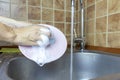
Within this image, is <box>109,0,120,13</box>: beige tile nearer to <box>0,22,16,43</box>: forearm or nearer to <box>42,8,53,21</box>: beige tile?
<box>42,8,53,21</box>: beige tile

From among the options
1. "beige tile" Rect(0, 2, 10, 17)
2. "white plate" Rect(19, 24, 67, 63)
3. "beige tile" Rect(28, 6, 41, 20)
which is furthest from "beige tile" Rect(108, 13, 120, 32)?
"beige tile" Rect(0, 2, 10, 17)

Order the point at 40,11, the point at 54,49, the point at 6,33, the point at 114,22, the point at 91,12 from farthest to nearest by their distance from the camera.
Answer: the point at 40,11
the point at 91,12
the point at 114,22
the point at 54,49
the point at 6,33

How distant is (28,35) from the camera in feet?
1.33

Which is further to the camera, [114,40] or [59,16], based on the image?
[59,16]

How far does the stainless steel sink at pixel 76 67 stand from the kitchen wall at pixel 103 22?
112 millimetres

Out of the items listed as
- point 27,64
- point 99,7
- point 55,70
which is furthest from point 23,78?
point 99,7

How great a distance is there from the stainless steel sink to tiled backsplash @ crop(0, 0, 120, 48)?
0.12 meters

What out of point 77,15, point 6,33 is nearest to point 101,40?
point 77,15

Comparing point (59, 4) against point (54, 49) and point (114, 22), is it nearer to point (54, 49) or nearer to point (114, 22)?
point (114, 22)

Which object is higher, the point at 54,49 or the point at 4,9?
the point at 4,9

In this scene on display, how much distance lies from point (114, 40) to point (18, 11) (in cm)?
63

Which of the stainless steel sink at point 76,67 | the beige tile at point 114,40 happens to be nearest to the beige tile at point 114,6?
the beige tile at point 114,40

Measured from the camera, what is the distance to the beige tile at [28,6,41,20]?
1017mm

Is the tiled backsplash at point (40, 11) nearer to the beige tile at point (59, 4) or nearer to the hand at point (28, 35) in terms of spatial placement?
the beige tile at point (59, 4)
